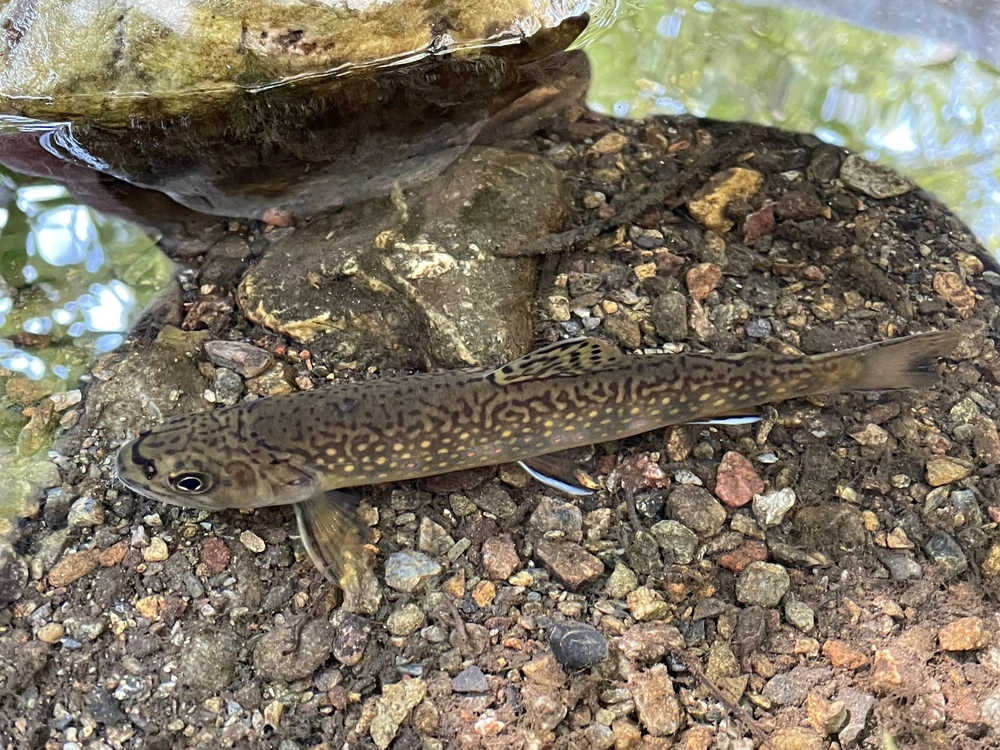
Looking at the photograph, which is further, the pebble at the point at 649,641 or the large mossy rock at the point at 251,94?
the large mossy rock at the point at 251,94

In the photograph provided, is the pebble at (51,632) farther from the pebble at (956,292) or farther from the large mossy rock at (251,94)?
the pebble at (956,292)

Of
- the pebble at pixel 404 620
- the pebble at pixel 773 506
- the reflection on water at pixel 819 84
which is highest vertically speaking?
the reflection on water at pixel 819 84

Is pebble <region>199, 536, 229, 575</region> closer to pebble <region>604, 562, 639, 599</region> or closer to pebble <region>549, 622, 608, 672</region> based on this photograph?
pebble <region>549, 622, 608, 672</region>

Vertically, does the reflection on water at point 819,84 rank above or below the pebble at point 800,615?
above

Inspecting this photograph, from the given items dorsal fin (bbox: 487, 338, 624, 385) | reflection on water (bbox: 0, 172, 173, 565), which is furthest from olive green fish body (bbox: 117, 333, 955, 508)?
reflection on water (bbox: 0, 172, 173, 565)

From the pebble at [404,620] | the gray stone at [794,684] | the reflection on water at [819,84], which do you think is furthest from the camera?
the reflection on water at [819,84]

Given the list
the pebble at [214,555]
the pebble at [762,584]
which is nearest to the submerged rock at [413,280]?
the pebble at [214,555]

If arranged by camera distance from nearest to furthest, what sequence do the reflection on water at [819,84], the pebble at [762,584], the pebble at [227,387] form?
the pebble at [762,584]
the pebble at [227,387]
the reflection on water at [819,84]

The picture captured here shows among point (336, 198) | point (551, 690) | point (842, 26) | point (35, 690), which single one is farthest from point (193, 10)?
point (842, 26)
